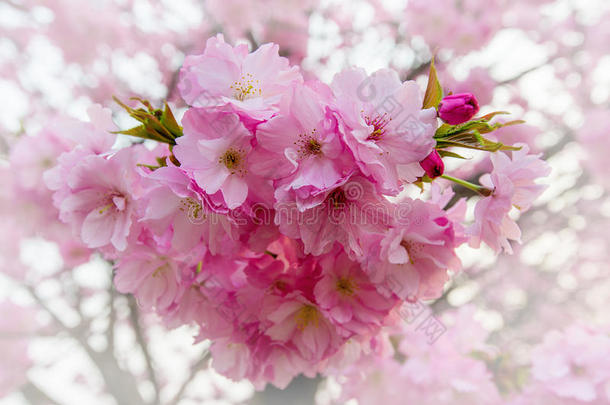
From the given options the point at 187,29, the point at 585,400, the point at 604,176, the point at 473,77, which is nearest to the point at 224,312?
the point at 585,400

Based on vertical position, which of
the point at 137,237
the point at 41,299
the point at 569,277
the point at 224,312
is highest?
the point at 137,237

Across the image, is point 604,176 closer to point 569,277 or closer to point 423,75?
point 423,75

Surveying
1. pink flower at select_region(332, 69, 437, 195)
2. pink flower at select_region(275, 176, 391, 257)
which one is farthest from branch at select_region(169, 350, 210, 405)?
pink flower at select_region(332, 69, 437, 195)

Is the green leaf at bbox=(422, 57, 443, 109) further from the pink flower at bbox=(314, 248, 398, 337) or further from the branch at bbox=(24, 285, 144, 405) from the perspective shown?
the branch at bbox=(24, 285, 144, 405)

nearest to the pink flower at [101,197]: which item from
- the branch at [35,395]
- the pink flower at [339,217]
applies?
the pink flower at [339,217]

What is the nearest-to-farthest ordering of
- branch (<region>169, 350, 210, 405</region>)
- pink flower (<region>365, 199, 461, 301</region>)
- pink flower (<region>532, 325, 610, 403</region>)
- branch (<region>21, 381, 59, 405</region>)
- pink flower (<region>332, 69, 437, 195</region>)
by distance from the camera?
pink flower (<region>332, 69, 437, 195</region>) < pink flower (<region>365, 199, 461, 301</region>) < pink flower (<region>532, 325, 610, 403</region>) < branch (<region>169, 350, 210, 405</region>) < branch (<region>21, 381, 59, 405</region>)

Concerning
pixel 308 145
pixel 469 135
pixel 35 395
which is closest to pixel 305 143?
pixel 308 145
